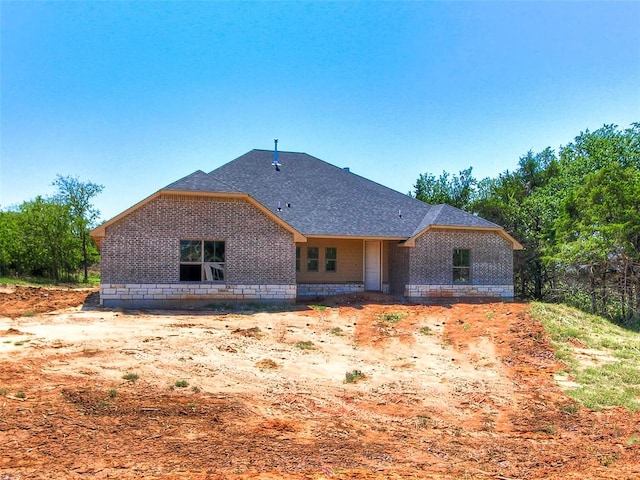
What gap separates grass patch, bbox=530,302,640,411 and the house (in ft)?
17.2

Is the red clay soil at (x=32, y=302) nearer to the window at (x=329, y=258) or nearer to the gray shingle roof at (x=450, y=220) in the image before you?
the window at (x=329, y=258)

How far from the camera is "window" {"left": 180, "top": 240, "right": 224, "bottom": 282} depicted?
60.4 ft

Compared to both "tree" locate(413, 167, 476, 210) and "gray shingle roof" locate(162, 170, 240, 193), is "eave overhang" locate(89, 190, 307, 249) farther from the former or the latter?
"tree" locate(413, 167, 476, 210)

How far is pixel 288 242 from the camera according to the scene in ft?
64.1

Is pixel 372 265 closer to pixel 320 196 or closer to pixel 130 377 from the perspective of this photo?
pixel 320 196

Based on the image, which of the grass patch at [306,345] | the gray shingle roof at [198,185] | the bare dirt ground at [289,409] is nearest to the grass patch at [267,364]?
the bare dirt ground at [289,409]

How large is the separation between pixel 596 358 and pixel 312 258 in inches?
532

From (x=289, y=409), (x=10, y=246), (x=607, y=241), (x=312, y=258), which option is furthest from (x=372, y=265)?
(x=10, y=246)

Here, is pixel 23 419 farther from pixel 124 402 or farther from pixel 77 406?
pixel 124 402

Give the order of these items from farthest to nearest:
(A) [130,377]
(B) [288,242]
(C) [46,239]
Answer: (C) [46,239] → (B) [288,242] → (A) [130,377]

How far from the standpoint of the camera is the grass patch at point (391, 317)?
663 inches

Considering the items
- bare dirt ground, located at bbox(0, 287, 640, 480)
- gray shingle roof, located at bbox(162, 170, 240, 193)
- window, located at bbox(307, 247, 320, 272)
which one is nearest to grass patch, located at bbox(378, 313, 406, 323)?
bare dirt ground, located at bbox(0, 287, 640, 480)

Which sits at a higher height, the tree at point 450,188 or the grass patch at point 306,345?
the tree at point 450,188

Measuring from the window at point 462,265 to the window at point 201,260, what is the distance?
10346 mm
